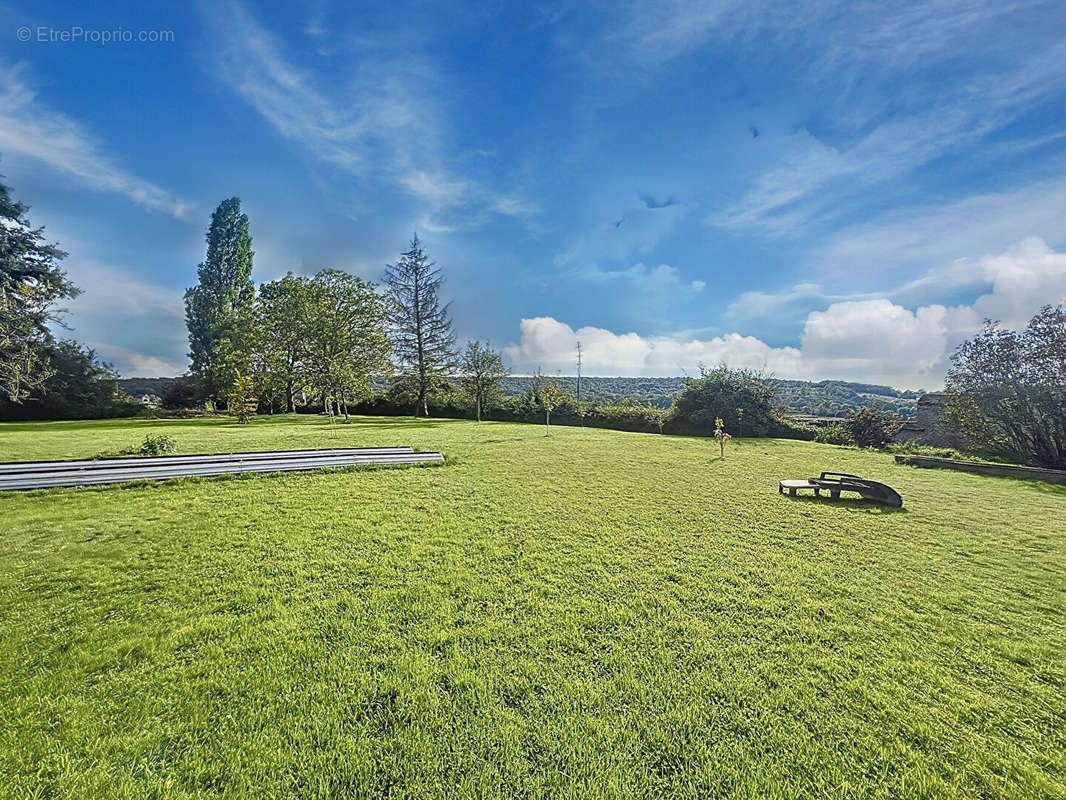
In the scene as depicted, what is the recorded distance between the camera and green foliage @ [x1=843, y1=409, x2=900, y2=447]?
762 inches

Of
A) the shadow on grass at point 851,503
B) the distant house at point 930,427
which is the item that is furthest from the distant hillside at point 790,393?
the shadow on grass at point 851,503

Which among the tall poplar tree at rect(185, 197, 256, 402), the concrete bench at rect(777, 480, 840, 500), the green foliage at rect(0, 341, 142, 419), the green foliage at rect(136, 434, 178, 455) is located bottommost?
the concrete bench at rect(777, 480, 840, 500)

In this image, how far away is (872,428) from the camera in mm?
19641

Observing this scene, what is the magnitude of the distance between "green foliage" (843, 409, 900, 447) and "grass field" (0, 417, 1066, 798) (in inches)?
606

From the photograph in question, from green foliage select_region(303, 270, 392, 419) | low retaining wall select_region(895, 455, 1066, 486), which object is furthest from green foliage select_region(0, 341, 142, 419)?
low retaining wall select_region(895, 455, 1066, 486)

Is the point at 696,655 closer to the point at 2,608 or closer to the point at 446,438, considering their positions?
the point at 2,608

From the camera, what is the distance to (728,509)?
714 centimetres

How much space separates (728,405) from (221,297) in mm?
37841

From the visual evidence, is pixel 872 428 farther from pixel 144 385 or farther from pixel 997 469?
pixel 144 385

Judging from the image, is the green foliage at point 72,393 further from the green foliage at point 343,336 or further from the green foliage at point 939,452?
the green foliage at point 939,452

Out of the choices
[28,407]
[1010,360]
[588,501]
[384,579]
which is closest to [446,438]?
[588,501]

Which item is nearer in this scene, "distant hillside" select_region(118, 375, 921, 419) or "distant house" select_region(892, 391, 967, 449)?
"distant house" select_region(892, 391, 967, 449)

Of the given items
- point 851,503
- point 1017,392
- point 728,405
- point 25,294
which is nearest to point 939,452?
point 1017,392

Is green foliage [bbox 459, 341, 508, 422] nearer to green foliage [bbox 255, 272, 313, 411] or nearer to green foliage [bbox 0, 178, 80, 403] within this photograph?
green foliage [bbox 255, 272, 313, 411]
